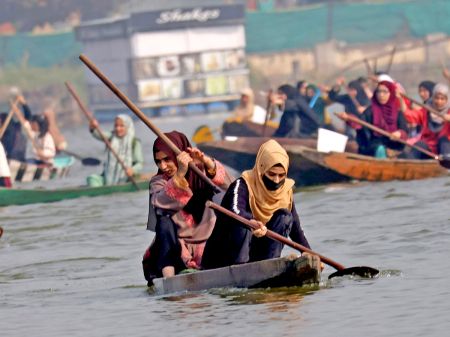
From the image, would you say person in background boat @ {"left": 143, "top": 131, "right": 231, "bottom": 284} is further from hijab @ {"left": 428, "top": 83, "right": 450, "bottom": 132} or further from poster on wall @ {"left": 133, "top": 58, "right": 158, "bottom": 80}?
poster on wall @ {"left": 133, "top": 58, "right": 158, "bottom": 80}

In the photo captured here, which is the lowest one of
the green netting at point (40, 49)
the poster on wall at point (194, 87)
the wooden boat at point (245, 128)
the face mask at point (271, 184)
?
the poster on wall at point (194, 87)

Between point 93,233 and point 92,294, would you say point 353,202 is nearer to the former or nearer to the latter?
point 93,233

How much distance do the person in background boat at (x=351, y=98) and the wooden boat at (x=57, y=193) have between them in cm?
399

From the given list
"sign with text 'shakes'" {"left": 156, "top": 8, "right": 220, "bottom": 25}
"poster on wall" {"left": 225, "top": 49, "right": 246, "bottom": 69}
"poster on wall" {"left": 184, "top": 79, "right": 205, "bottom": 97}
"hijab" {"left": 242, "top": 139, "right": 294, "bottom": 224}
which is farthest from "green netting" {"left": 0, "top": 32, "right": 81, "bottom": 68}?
"hijab" {"left": 242, "top": 139, "right": 294, "bottom": 224}

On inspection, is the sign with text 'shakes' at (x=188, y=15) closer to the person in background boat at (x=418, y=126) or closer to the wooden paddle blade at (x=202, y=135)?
the wooden paddle blade at (x=202, y=135)

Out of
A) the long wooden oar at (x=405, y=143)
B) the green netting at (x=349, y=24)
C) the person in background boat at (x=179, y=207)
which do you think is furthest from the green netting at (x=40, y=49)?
the person in background boat at (x=179, y=207)

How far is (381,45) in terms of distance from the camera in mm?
61281

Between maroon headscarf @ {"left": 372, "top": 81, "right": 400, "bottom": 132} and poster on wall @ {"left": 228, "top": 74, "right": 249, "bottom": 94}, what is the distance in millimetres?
37532

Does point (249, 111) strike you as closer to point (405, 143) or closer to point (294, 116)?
point (294, 116)

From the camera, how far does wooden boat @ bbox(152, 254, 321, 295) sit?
454 inches

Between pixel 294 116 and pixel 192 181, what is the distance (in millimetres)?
12156

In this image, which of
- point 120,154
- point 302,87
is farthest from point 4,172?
point 302,87

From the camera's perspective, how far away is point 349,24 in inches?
2525

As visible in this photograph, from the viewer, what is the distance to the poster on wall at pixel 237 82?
58.4 m
